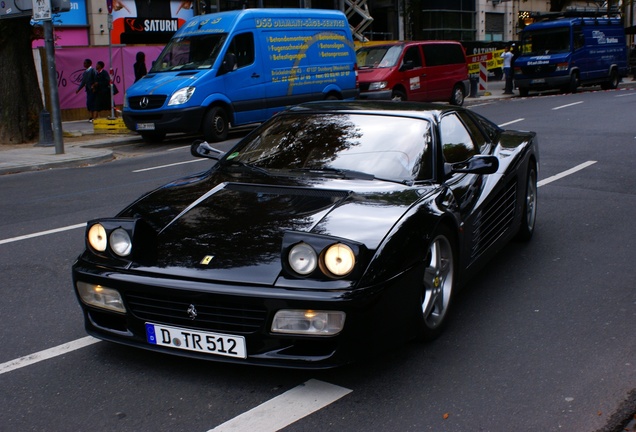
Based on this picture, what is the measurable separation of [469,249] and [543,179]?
544 centimetres

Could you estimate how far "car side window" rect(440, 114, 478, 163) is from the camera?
5409mm

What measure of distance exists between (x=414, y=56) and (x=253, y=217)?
766 inches

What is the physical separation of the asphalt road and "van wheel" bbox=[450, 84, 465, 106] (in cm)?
1783

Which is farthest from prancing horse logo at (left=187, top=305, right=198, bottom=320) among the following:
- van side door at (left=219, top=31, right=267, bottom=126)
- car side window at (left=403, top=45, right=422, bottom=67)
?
car side window at (left=403, top=45, right=422, bottom=67)

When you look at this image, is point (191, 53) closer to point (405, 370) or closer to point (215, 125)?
point (215, 125)

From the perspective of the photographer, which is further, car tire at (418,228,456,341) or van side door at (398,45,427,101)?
van side door at (398,45,427,101)

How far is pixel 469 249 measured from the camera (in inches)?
200

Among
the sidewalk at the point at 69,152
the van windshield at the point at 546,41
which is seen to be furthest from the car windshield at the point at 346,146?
the van windshield at the point at 546,41

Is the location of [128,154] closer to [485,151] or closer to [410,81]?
[410,81]

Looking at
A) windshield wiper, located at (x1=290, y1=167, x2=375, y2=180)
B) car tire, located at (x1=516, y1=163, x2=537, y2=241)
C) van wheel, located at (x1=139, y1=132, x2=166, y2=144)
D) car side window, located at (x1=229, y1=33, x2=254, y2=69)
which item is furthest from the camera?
van wheel, located at (x1=139, y1=132, x2=166, y2=144)

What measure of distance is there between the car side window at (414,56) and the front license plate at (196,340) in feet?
63.9

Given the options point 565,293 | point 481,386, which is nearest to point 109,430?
point 481,386

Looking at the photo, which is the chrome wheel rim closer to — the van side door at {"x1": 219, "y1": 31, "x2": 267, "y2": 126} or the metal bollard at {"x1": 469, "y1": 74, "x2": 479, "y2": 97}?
the van side door at {"x1": 219, "y1": 31, "x2": 267, "y2": 126}

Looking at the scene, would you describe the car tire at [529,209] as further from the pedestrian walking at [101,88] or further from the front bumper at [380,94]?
the pedestrian walking at [101,88]
